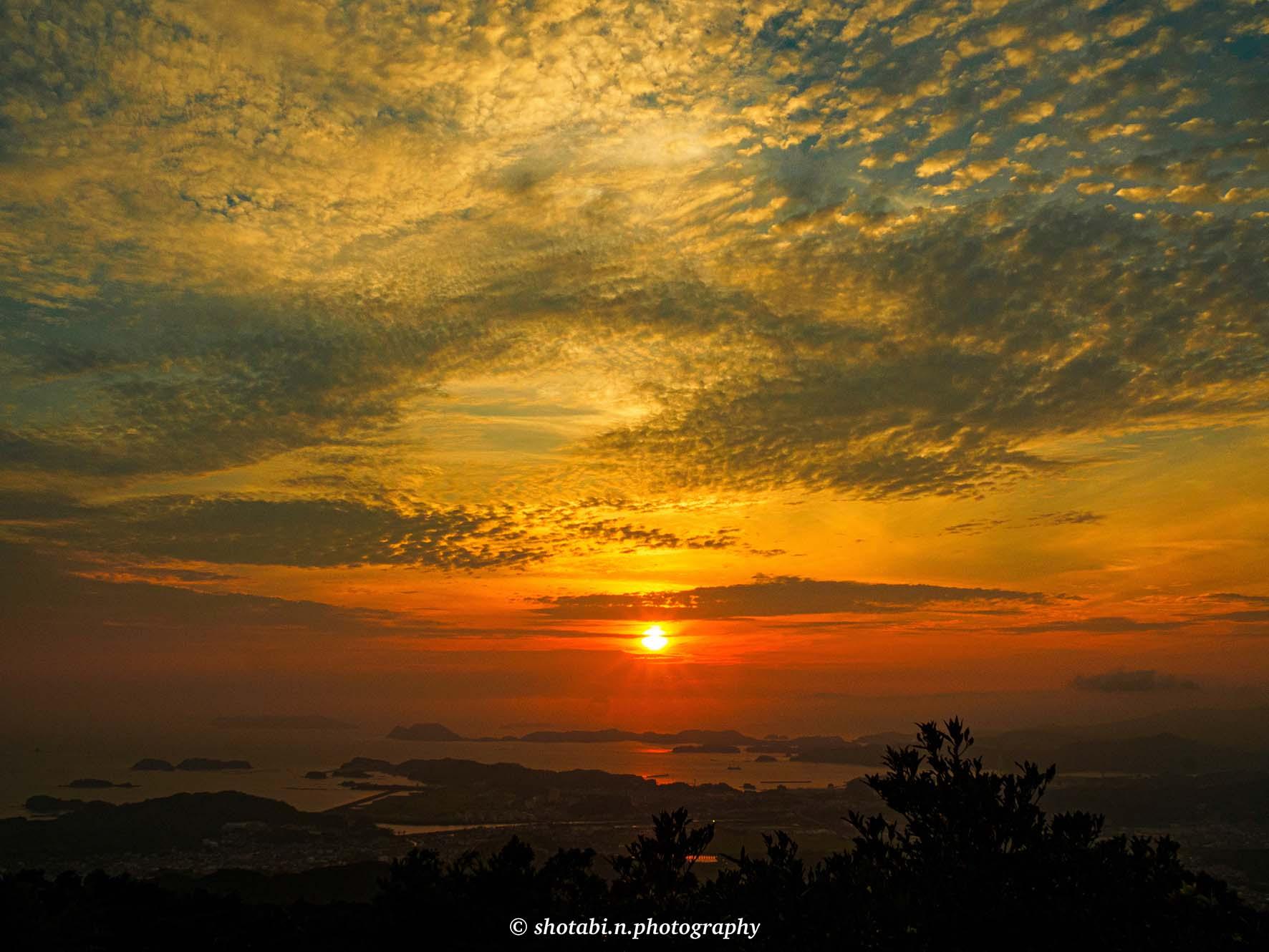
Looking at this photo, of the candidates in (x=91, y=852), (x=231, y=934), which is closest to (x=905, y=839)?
(x=231, y=934)

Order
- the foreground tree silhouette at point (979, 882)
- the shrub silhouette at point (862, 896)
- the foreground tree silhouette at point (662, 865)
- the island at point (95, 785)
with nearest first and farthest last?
the foreground tree silhouette at point (979, 882), the shrub silhouette at point (862, 896), the foreground tree silhouette at point (662, 865), the island at point (95, 785)

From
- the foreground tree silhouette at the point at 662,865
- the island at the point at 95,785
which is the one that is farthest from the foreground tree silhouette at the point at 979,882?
the island at the point at 95,785

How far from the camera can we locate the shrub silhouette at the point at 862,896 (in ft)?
52.3

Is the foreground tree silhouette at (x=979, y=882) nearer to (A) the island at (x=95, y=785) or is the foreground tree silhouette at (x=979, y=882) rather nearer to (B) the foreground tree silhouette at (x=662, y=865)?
(B) the foreground tree silhouette at (x=662, y=865)

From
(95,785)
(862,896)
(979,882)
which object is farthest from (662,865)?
(95,785)

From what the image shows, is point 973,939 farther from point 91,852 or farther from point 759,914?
point 91,852

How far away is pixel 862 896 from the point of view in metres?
16.7

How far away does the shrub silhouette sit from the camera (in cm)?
1594

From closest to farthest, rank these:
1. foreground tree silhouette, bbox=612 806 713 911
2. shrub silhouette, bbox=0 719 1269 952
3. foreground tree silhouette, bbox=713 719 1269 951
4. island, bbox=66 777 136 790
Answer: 1. foreground tree silhouette, bbox=713 719 1269 951
2. shrub silhouette, bbox=0 719 1269 952
3. foreground tree silhouette, bbox=612 806 713 911
4. island, bbox=66 777 136 790

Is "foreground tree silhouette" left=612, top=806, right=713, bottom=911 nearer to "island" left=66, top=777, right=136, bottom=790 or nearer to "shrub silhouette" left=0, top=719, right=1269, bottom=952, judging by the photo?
"shrub silhouette" left=0, top=719, right=1269, bottom=952

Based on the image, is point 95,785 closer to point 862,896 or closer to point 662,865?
point 662,865

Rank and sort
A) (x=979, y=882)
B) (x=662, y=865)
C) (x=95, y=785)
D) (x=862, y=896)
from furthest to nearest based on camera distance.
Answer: (x=95, y=785), (x=662, y=865), (x=979, y=882), (x=862, y=896)

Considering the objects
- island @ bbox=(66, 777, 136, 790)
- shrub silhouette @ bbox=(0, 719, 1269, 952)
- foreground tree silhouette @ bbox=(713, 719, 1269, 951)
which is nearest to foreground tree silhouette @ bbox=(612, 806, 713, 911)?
shrub silhouette @ bbox=(0, 719, 1269, 952)

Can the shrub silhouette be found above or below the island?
Answer: above
